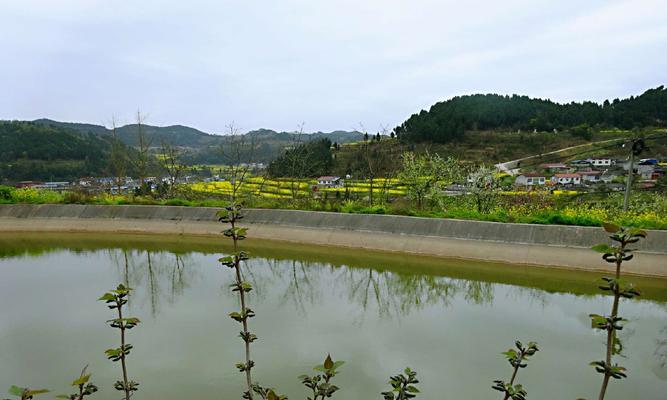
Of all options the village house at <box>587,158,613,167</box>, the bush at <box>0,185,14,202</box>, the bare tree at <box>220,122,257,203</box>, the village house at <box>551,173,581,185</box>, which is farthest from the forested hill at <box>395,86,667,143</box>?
the bush at <box>0,185,14,202</box>

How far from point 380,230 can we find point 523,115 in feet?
207

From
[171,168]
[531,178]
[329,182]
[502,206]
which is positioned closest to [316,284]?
[502,206]

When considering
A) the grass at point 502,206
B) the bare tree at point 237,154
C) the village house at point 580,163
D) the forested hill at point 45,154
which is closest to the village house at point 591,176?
the village house at point 580,163

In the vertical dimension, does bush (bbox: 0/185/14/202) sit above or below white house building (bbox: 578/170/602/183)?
above

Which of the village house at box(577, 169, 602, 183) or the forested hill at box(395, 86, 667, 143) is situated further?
the forested hill at box(395, 86, 667, 143)

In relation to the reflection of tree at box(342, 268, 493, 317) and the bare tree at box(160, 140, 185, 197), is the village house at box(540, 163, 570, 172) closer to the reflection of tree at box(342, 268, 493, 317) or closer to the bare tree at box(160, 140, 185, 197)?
the bare tree at box(160, 140, 185, 197)

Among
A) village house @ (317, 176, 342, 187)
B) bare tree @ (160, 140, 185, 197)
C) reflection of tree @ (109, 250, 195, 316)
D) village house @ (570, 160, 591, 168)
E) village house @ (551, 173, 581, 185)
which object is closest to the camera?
reflection of tree @ (109, 250, 195, 316)

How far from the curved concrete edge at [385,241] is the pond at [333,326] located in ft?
1.39

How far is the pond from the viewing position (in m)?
5.09

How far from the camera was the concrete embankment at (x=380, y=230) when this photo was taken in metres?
10.5

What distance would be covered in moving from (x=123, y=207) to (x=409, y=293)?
12.7 meters

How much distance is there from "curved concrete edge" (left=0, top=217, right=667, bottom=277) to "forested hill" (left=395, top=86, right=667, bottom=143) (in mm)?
42604

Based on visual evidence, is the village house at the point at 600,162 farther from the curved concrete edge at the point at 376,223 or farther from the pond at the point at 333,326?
the pond at the point at 333,326

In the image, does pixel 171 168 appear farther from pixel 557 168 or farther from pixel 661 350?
pixel 557 168
